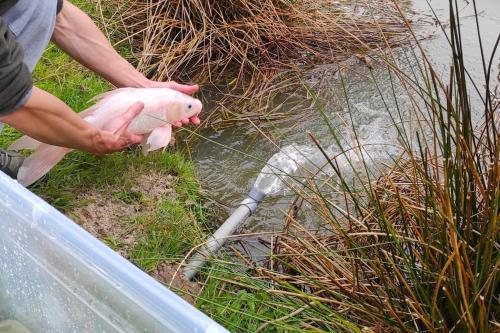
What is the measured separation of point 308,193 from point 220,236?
419 millimetres

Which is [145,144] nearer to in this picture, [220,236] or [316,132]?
[220,236]

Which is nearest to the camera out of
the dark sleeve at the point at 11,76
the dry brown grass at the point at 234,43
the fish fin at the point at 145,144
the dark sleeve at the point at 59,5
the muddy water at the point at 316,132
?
the dark sleeve at the point at 11,76

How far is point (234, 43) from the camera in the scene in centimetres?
389

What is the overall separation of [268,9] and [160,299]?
2.99 metres

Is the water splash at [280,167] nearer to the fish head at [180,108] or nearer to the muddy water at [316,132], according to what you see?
the muddy water at [316,132]

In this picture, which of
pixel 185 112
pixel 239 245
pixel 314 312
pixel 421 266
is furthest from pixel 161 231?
pixel 421 266

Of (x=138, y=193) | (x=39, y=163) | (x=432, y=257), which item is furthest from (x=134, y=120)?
(x=432, y=257)

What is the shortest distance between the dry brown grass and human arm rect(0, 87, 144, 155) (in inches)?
40.8

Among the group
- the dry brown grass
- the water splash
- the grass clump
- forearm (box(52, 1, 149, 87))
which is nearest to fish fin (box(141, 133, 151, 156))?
forearm (box(52, 1, 149, 87))

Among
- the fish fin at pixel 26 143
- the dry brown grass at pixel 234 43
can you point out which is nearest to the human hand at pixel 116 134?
the fish fin at pixel 26 143

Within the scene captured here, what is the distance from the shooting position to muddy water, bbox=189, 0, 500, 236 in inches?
120

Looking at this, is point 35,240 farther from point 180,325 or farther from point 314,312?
point 314,312

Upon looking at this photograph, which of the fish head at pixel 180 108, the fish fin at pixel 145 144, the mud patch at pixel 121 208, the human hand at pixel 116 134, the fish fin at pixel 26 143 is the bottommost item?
the mud patch at pixel 121 208

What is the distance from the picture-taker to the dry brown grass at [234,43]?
3.77m
